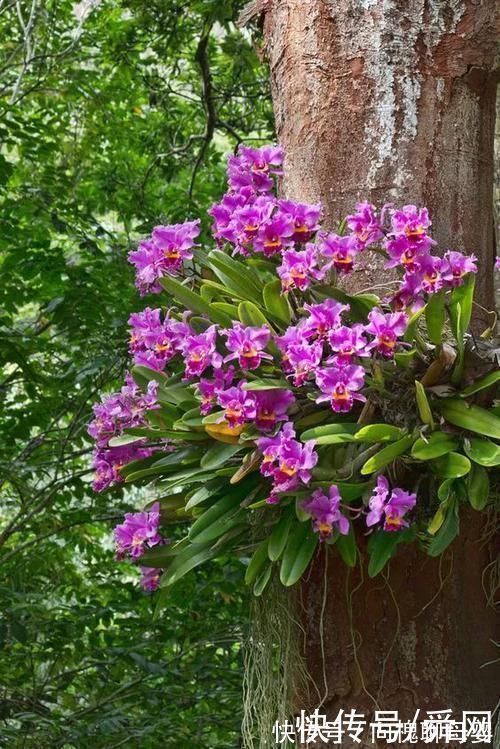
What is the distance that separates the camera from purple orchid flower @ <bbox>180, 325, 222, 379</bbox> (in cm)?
133

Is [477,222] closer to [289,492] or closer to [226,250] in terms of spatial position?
[226,250]

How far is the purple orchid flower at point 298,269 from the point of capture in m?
1.32

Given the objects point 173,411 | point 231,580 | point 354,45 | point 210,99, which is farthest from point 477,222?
point 210,99

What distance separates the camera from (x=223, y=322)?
4.61 feet

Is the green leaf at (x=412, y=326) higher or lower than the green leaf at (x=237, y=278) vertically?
lower

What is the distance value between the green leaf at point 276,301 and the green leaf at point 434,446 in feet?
0.87

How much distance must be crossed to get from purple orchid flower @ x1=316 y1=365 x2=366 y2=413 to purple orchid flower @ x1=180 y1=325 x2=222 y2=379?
16cm

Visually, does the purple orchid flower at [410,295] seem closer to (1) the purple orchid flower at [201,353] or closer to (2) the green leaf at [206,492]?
(1) the purple orchid flower at [201,353]

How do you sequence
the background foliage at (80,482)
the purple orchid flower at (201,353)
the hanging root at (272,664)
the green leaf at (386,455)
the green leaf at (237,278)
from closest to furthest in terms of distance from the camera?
1. the green leaf at (386,455)
2. the purple orchid flower at (201,353)
3. the green leaf at (237,278)
4. the hanging root at (272,664)
5. the background foliage at (80,482)

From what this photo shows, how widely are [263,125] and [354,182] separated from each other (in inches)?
120

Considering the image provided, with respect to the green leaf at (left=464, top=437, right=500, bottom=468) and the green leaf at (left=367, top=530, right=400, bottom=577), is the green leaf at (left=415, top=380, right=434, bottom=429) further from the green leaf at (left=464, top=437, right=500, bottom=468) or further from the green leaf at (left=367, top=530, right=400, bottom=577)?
the green leaf at (left=367, top=530, right=400, bottom=577)

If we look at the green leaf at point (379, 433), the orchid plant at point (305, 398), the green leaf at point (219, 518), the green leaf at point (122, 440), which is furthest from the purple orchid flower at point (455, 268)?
the green leaf at point (122, 440)

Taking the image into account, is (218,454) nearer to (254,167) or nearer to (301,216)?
(301,216)

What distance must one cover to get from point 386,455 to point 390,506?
0.22 ft
